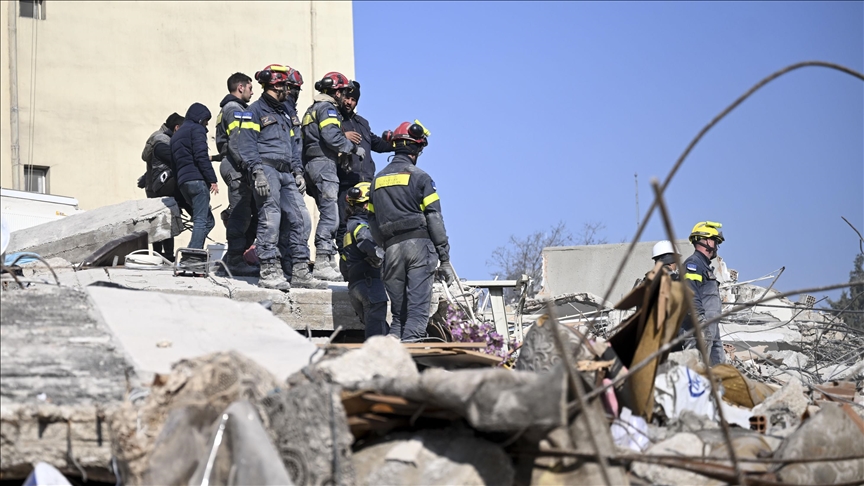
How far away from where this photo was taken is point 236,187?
9266 mm

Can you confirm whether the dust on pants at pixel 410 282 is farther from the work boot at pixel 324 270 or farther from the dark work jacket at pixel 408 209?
the work boot at pixel 324 270

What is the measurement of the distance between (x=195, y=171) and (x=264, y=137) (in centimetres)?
131

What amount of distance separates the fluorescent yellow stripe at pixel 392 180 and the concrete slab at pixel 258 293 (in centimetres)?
121

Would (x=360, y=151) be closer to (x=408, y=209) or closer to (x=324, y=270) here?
(x=324, y=270)

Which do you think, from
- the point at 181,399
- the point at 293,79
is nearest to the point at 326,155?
the point at 293,79

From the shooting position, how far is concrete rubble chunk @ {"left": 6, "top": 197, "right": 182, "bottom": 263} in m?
10.1

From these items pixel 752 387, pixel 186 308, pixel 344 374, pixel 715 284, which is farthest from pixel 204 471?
→ pixel 715 284

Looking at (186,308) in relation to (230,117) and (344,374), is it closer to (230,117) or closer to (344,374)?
(344,374)

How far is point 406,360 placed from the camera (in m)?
4.46

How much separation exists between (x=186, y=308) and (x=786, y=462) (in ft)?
11.2

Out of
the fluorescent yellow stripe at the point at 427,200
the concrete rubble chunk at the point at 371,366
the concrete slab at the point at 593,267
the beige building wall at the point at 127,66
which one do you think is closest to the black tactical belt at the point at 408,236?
the fluorescent yellow stripe at the point at 427,200

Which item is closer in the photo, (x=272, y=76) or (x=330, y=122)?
(x=272, y=76)

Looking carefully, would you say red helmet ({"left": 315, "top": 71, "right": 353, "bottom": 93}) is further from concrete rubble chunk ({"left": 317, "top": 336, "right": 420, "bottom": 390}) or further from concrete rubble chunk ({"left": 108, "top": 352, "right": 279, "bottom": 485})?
concrete rubble chunk ({"left": 108, "top": 352, "right": 279, "bottom": 485})

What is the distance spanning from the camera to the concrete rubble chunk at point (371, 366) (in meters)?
4.05
